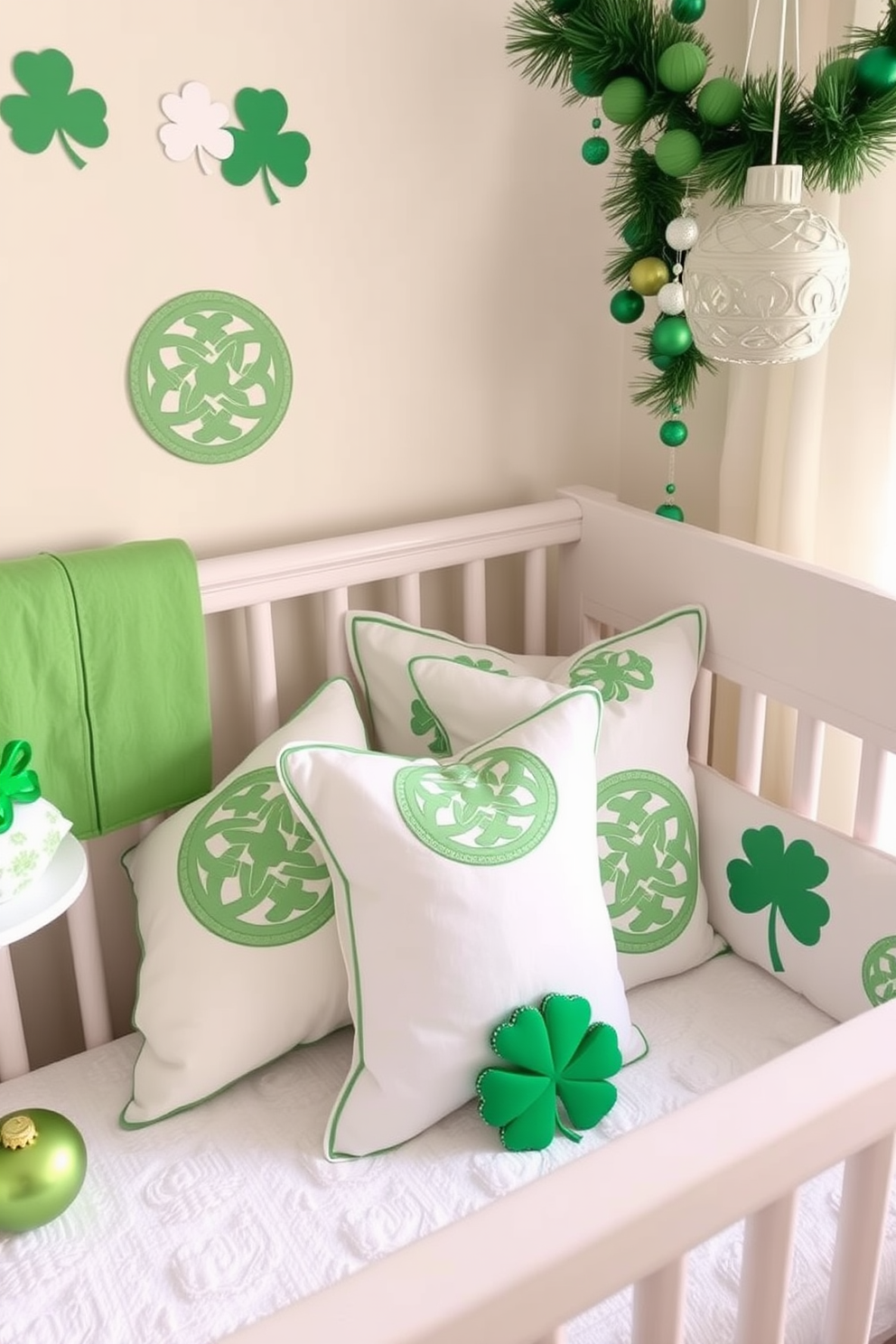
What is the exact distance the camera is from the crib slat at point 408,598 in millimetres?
1500

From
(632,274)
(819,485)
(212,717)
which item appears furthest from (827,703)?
(212,717)

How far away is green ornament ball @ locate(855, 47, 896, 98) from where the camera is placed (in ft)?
3.69

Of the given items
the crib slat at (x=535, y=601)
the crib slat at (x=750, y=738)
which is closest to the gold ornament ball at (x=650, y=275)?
the crib slat at (x=535, y=601)

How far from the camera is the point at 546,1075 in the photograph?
1145 millimetres

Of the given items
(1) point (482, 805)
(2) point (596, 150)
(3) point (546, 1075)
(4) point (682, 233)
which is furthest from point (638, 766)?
(2) point (596, 150)

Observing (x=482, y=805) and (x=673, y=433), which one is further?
(x=673, y=433)

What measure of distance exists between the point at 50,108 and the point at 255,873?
0.79 m

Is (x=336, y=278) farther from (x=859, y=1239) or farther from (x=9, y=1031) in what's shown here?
(x=859, y=1239)

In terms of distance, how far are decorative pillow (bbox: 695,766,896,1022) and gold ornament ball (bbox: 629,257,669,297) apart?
1.84ft

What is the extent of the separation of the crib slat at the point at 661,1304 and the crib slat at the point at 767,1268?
0.19 ft

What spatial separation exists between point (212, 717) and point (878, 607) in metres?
0.78

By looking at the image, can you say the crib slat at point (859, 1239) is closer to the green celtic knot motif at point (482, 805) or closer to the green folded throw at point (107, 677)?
the green celtic knot motif at point (482, 805)

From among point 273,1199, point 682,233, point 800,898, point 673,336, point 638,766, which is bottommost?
point 273,1199

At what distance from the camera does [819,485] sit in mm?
1443
